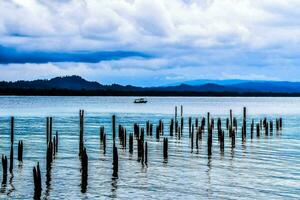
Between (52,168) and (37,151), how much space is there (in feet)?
32.1

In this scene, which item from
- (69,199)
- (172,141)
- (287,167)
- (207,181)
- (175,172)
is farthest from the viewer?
(172,141)

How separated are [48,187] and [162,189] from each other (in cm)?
559

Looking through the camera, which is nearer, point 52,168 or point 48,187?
point 48,187

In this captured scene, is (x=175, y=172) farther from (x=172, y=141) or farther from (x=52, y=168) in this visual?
(x=172, y=141)

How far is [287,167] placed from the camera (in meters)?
33.7

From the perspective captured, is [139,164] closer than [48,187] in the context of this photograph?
No

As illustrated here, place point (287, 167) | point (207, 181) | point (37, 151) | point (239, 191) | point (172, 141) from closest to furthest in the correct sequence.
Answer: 1. point (239, 191)
2. point (207, 181)
3. point (287, 167)
4. point (37, 151)
5. point (172, 141)

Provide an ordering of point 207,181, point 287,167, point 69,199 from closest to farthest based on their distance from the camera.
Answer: point 69,199 → point 207,181 → point 287,167

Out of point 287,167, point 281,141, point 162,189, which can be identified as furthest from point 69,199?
point 281,141

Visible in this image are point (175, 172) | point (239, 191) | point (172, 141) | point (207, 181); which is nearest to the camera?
point (239, 191)

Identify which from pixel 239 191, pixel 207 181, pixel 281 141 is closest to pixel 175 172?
pixel 207 181

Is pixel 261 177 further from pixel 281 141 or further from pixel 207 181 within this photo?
pixel 281 141

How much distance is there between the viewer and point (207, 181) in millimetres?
28734

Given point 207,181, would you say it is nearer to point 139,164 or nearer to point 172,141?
point 139,164
